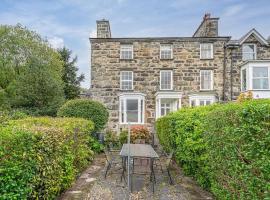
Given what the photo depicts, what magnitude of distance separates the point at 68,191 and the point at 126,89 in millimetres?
15113

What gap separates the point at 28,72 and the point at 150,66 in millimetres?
10726

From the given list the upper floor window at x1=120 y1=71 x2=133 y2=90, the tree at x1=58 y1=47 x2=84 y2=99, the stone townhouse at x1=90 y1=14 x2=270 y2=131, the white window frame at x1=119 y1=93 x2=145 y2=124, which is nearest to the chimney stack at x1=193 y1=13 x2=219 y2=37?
the stone townhouse at x1=90 y1=14 x2=270 y2=131

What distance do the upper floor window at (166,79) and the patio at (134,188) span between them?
13276 millimetres

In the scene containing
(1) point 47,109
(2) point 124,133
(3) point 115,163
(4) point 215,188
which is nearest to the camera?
(4) point 215,188

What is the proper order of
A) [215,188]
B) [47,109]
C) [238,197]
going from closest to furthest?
→ 1. [238,197]
2. [215,188]
3. [47,109]

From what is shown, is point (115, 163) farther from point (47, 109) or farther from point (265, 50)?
point (265, 50)

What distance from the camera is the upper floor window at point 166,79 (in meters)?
21.2

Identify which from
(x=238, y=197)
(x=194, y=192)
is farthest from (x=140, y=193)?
(x=238, y=197)

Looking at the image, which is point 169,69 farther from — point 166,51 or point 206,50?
point 206,50

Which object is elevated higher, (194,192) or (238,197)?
(238,197)

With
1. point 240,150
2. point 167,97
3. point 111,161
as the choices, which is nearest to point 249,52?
point 167,97

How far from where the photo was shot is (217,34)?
21.9 meters

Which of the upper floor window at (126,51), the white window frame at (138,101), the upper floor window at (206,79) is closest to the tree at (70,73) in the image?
the upper floor window at (126,51)

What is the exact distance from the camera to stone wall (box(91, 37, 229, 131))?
2114 centimetres
